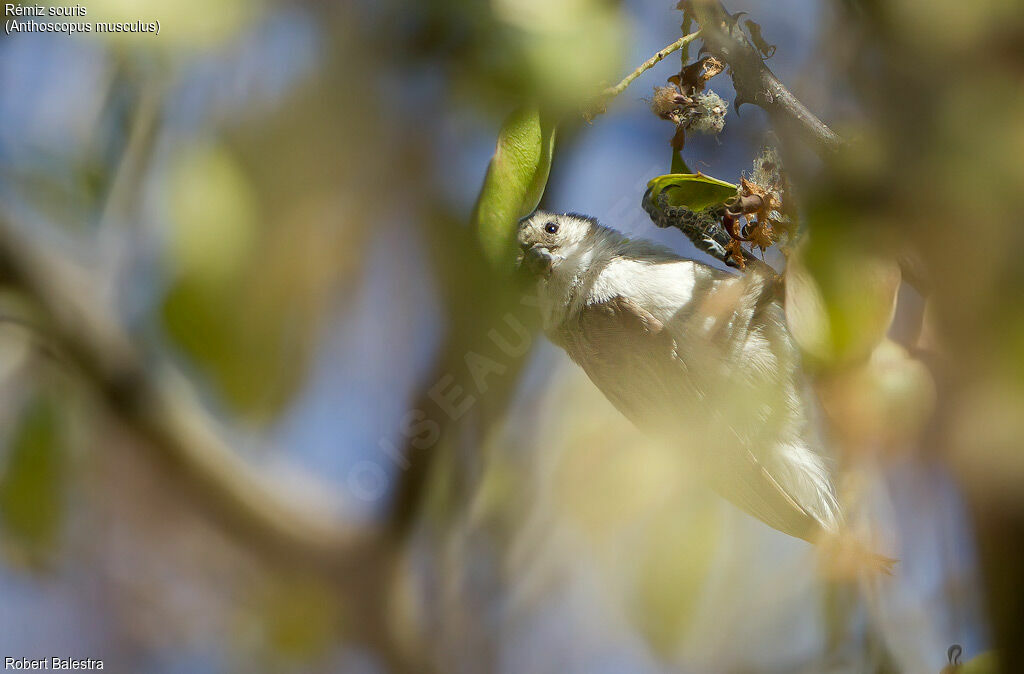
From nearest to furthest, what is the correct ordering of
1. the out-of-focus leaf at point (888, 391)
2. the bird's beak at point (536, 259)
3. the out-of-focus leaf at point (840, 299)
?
the out-of-focus leaf at point (840, 299) < the out-of-focus leaf at point (888, 391) < the bird's beak at point (536, 259)

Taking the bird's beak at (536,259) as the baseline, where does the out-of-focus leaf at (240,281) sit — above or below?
below

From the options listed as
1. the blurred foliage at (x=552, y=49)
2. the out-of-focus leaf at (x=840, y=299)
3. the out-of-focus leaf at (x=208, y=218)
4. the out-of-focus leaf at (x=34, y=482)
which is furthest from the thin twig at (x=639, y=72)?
the out-of-focus leaf at (x=34, y=482)

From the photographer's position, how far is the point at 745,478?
0.56m

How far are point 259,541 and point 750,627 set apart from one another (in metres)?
0.42

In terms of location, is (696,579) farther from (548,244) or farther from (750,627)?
(548,244)

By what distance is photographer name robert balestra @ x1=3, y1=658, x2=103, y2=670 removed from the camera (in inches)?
23.7

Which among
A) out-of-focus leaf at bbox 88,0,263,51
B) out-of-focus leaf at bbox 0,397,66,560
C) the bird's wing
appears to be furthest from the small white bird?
out-of-focus leaf at bbox 0,397,66,560

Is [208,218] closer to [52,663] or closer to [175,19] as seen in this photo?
[175,19]

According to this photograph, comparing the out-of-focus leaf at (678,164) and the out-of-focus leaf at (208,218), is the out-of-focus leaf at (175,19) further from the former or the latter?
the out-of-focus leaf at (678,164)

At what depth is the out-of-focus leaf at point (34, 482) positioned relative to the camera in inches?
20.2

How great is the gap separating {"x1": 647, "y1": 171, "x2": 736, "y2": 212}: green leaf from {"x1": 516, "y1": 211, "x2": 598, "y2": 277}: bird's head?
7.3 inches

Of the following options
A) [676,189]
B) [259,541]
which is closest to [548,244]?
[676,189]

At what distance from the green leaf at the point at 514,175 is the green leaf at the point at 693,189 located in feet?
0.22

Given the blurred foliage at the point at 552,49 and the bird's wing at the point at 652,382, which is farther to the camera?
the bird's wing at the point at 652,382
